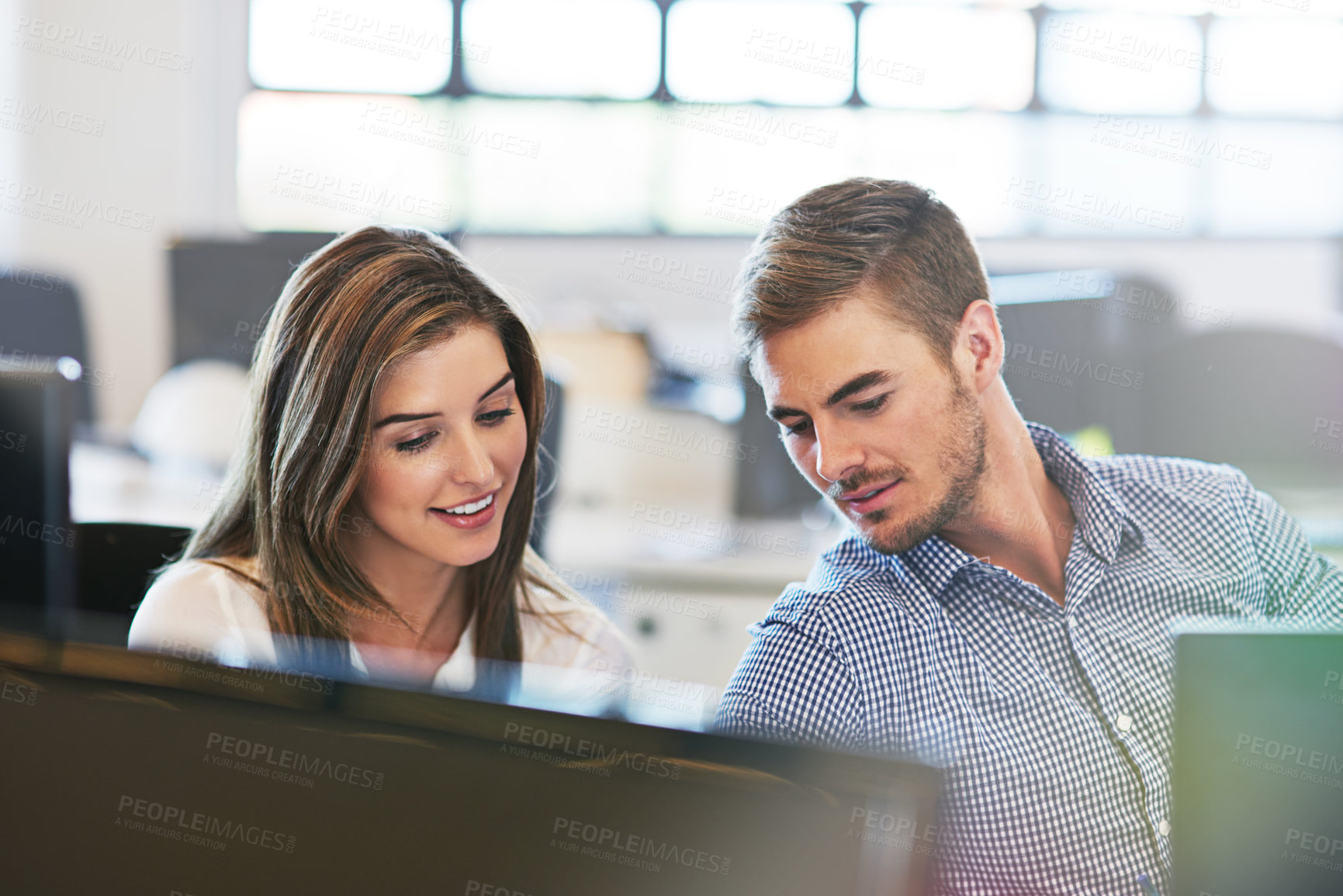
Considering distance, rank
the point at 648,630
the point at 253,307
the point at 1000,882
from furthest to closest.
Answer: the point at 253,307
the point at 648,630
the point at 1000,882

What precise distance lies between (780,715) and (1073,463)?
43 cm

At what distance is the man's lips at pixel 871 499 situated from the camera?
36.6 inches

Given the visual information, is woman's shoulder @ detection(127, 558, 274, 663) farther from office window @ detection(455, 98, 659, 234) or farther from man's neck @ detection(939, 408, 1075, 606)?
office window @ detection(455, 98, 659, 234)

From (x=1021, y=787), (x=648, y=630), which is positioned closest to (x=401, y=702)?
(x=1021, y=787)

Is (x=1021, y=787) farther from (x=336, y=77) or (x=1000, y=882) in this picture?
(x=336, y=77)

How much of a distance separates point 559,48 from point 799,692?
11.4 feet

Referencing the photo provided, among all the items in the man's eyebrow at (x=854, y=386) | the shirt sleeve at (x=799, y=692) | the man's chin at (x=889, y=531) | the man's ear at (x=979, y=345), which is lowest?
the shirt sleeve at (x=799, y=692)

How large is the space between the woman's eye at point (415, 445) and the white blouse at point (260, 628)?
198 millimetres

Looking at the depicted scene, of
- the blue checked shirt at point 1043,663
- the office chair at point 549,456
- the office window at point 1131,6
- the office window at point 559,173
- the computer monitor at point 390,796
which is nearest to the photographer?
the computer monitor at point 390,796

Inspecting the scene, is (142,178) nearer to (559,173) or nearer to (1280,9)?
(559,173)

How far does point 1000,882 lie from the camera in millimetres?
869

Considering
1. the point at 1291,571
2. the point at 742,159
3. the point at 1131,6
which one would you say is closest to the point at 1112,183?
the point at 1131,6

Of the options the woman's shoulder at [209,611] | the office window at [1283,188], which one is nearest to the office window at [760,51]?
the office window at [1283,188]

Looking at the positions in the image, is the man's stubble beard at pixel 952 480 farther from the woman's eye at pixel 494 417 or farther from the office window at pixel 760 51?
the office window at pixel 760 51
